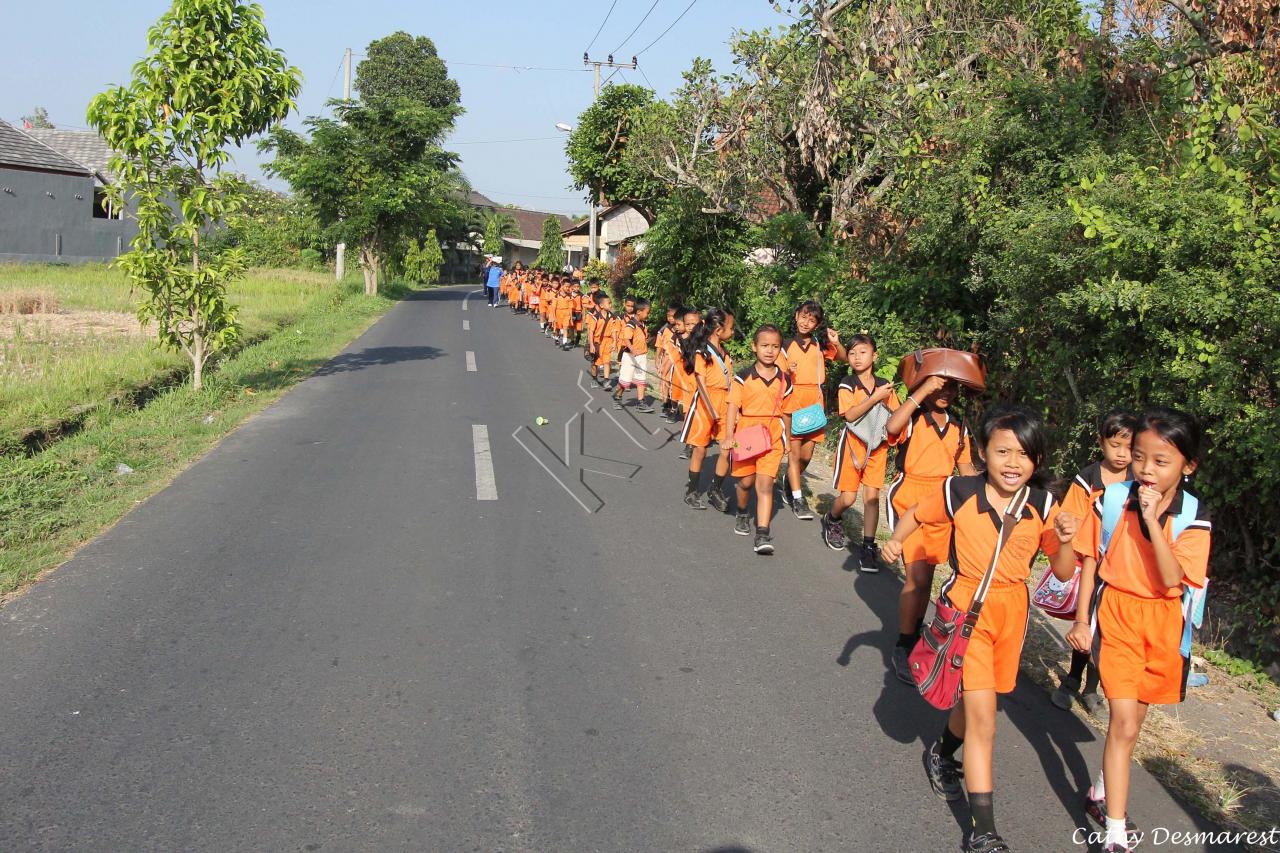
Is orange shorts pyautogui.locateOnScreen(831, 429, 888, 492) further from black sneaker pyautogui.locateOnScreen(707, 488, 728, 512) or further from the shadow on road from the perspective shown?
the shadow on road

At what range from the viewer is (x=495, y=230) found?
68.4 m

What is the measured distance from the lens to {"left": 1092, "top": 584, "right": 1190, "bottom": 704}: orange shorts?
3.66 metres

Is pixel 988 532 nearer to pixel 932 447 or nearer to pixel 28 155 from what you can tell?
pixel 932 447

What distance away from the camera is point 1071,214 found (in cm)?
688

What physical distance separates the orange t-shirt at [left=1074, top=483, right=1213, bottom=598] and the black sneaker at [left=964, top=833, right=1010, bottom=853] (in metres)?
1.02

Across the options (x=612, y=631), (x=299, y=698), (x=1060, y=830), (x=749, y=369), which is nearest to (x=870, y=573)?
(x=749, y=369)

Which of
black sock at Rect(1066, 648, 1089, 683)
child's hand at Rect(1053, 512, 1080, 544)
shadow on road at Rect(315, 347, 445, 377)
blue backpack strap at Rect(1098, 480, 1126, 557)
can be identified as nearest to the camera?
child's hand at Rect(1053, 512, 1080, 544)

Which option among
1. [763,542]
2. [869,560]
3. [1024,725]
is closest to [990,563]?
[1024,725]

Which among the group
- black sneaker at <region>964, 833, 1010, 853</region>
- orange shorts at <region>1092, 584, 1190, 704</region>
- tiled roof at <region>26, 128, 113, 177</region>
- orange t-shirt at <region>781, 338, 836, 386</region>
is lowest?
black sneaker at <region>964, 833, 1010, 853</region>

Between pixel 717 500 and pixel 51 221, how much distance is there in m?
36.9

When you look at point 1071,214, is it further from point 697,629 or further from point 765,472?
point 697,629

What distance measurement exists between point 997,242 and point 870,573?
10.4ft

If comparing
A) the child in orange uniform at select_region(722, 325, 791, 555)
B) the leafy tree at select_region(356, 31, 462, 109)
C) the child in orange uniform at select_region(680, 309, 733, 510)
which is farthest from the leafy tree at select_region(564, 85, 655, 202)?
the leafy tree at select_region(356, 31, 462, 109)

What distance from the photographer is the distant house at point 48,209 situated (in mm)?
35500
